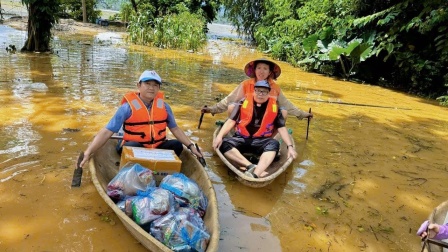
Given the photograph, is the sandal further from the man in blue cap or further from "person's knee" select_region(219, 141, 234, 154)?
the man in blue cap

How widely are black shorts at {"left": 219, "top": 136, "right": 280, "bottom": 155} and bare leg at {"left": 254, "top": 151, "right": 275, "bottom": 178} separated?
14 cm

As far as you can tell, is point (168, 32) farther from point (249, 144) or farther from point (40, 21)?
point (249, 144)

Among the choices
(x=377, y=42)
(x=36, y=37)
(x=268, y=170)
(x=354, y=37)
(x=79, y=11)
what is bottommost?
(x=268, y=170)

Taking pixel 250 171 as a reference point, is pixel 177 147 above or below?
above

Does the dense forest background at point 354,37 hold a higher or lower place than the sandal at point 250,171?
higher

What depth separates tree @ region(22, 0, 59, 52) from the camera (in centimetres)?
1061

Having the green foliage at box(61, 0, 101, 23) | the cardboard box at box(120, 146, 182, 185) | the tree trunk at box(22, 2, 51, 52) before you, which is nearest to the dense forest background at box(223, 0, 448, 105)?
the tree trunk at box(22, 2, 51, 52)

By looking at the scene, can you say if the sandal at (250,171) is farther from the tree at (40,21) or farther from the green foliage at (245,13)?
the green foliage at (245,13)

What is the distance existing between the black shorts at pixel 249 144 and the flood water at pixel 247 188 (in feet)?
1.05

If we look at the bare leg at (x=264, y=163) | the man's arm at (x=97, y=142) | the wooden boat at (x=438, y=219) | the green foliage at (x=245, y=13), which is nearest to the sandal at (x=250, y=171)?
the bare leg at (x=264, y=163)

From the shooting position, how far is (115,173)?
349 cm

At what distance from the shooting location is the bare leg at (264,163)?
3.73m

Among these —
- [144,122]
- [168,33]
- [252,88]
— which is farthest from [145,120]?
[168,33]

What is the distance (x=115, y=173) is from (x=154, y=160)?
60 cm
